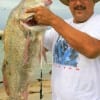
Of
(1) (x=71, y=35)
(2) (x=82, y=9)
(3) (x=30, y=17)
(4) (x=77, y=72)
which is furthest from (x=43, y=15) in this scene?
(4) (x=77, y=72)

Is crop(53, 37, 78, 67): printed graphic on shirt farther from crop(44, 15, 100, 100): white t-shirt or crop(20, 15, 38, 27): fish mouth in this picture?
crop(20, 15, 38, 27): fish mouth

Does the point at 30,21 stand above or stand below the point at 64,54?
above

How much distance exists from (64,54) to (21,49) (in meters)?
0.45

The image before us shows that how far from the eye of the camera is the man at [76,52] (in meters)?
3.68

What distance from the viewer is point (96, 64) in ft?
12.6

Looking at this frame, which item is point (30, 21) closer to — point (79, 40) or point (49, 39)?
point (79, 40)

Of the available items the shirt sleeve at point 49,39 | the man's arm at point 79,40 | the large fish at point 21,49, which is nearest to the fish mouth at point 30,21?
the large fish at point 21,49

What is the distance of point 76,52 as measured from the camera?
389 cm

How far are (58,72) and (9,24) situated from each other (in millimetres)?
687

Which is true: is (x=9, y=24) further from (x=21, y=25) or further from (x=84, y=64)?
(x=84, y=64)

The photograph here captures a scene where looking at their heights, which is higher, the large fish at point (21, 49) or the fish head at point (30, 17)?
the fish head at point (30, 17)

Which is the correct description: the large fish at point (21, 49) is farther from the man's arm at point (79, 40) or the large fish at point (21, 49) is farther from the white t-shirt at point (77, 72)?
the white t-shirt at point (77, 72)

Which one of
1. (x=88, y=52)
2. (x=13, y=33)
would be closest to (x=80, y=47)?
(x=88, y=52)

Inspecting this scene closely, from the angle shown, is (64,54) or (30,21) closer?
(30,21)
